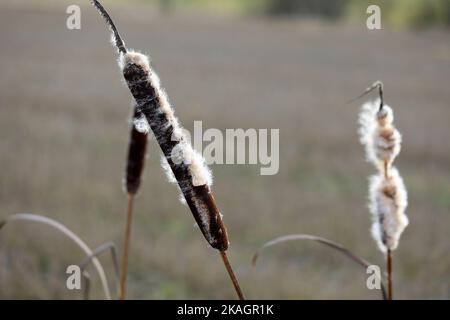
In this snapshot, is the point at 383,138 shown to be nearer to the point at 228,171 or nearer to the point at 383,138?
the point at 383,138

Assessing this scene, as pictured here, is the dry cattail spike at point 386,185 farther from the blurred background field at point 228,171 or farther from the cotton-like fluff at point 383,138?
the blurred background field at point 228,171

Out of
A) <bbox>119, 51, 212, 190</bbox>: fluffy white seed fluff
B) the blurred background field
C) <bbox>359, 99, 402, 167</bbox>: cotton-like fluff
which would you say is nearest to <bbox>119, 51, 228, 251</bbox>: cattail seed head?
A: <bbox>119, 51, 212, 190</bbox>: fluffy white seed fluff

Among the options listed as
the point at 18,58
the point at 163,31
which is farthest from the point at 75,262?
the point at 163,31

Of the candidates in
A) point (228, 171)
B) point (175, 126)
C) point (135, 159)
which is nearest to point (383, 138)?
point (175, 126)

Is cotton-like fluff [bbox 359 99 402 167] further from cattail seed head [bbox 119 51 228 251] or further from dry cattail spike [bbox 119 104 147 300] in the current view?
dry cattail spike [bbox 119 104 147 300]

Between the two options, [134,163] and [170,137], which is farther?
[134,163]
